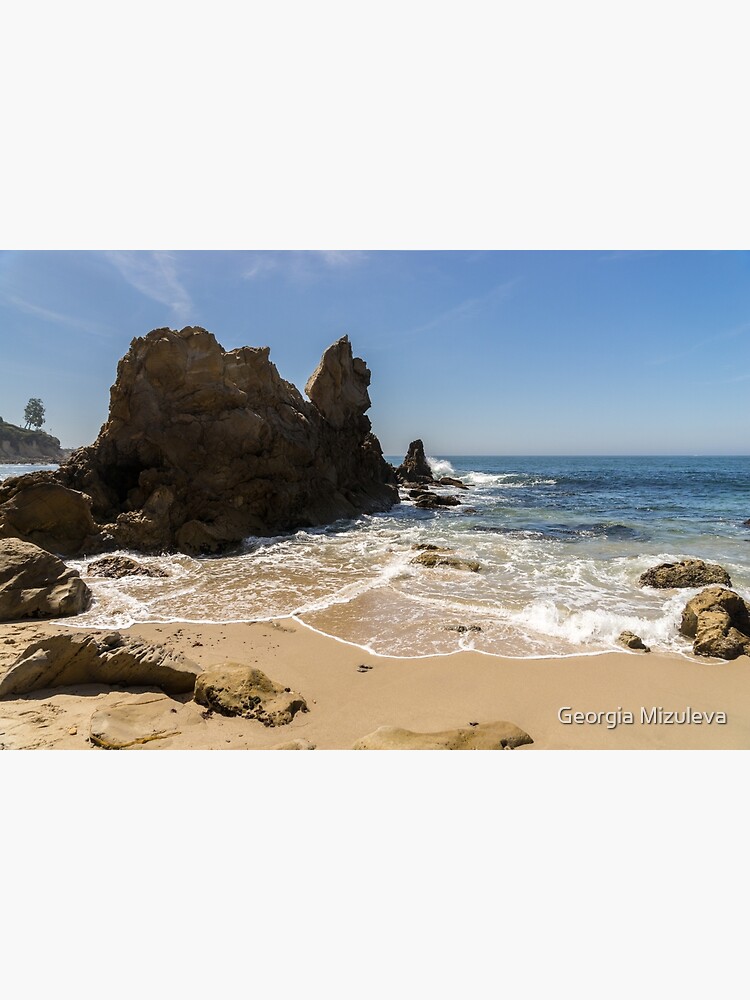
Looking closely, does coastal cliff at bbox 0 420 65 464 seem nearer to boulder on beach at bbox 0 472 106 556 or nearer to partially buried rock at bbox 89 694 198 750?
boulder on beach at bbox 0 472 106 556

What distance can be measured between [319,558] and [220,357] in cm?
853

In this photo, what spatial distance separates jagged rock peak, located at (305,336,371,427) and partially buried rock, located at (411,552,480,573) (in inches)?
507

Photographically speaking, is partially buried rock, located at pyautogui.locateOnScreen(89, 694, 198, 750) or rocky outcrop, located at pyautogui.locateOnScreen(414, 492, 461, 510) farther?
rocky outcrop, located at pyautogui.locateOnScreen(414, 492, 461, 510)

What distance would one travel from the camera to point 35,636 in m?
6.29

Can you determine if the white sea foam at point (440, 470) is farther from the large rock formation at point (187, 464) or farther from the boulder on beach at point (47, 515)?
the boulder on beach at point (47, 515)

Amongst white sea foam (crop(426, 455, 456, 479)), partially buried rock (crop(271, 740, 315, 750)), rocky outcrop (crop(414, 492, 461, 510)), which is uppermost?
white sea foam (crop(426, 455, 456, 479))

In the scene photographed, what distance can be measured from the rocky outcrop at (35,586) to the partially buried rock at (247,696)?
436 cm

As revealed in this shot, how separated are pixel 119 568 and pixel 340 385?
16106 millimetres

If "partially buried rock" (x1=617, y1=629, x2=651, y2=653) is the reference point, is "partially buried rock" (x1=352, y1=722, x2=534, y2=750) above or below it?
above

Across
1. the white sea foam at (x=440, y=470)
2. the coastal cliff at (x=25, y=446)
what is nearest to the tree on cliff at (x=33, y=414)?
the coastal cliff at (x=25, y=446)

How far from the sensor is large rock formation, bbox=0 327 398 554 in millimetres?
12242

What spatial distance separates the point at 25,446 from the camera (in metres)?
84.4

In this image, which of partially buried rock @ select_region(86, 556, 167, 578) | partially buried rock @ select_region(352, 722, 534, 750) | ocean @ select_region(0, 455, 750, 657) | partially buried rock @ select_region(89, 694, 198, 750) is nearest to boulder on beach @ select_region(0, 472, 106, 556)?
partially buried rock @ select_region(86, 556, 167, 578)

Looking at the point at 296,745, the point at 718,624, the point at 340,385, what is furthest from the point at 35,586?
the point at 340,385
